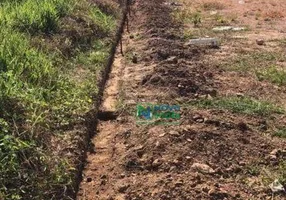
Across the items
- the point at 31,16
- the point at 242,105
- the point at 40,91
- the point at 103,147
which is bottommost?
the point at 103,147

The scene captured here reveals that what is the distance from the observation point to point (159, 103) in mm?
5359

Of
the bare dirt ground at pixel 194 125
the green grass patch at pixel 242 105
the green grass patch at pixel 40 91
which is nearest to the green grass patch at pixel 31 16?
the green grass patch at pixel 40 91

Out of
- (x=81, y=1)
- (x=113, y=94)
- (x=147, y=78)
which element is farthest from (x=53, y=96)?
(x=81, y=1)

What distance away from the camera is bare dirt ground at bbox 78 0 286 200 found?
384cm

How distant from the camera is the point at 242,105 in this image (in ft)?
17.1

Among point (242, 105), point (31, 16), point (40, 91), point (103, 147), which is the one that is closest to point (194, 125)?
point (242, 105)

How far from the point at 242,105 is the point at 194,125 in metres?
0.86

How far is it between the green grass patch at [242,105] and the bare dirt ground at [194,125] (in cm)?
1

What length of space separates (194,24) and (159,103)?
4.38m

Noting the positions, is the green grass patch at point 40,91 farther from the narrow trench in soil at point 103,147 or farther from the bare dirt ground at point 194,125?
the bare dirt ground at point 194,125

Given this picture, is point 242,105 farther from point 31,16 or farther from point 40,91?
point 31,16

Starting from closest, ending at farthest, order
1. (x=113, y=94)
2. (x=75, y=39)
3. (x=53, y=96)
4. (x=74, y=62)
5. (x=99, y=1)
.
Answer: (x=53, y=96)
(x=113, y=94)
(x=74, y=62)
(x=75, y=39)
(x=99, y=1)

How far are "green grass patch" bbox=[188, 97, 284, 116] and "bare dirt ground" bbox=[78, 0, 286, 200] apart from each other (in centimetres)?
1

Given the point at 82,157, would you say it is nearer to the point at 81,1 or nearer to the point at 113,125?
the point at 113,125
